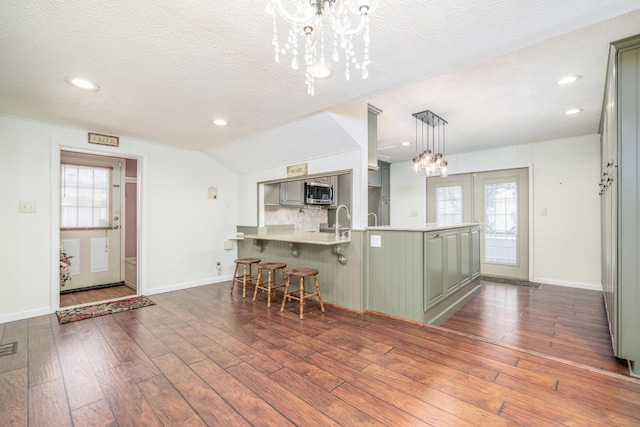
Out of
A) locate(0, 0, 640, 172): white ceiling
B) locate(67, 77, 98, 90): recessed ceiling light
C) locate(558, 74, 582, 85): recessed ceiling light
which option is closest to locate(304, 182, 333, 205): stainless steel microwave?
locate(0, 0, 640, 172): white ceiling

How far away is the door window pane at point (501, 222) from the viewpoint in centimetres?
525

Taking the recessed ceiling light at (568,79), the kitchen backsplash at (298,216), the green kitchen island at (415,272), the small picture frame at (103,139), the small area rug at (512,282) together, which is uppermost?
the recessed ceiling light at (568,79)

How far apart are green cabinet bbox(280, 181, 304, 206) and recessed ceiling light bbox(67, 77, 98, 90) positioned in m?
2.78

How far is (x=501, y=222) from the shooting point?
17.6 feet

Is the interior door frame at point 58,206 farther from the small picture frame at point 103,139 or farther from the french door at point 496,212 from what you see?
the french door at point 496,212

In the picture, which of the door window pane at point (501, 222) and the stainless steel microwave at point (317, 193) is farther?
the door window pane at point (501, 222)

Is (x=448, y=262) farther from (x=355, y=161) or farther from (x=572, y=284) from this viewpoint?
(x=572, y=284)

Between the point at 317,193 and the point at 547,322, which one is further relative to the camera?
the point at 317,193

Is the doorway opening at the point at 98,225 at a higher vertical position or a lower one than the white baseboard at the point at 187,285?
higher

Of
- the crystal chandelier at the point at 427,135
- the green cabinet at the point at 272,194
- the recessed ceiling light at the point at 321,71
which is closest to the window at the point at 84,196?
the green cabinet at the point at 272,194

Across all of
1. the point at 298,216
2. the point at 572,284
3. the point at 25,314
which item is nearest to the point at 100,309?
the point at 25,314

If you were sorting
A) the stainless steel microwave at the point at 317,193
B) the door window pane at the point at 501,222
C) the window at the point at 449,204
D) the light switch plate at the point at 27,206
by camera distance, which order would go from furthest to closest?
the window at the point at 449,204
the door window pane at the point at 501,222
the stainless steel microwave at the point at 317,193
the light switch plate at the point at 27,206

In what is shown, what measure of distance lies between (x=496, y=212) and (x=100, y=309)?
6.52m

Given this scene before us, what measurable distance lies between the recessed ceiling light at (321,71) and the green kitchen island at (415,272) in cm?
174
